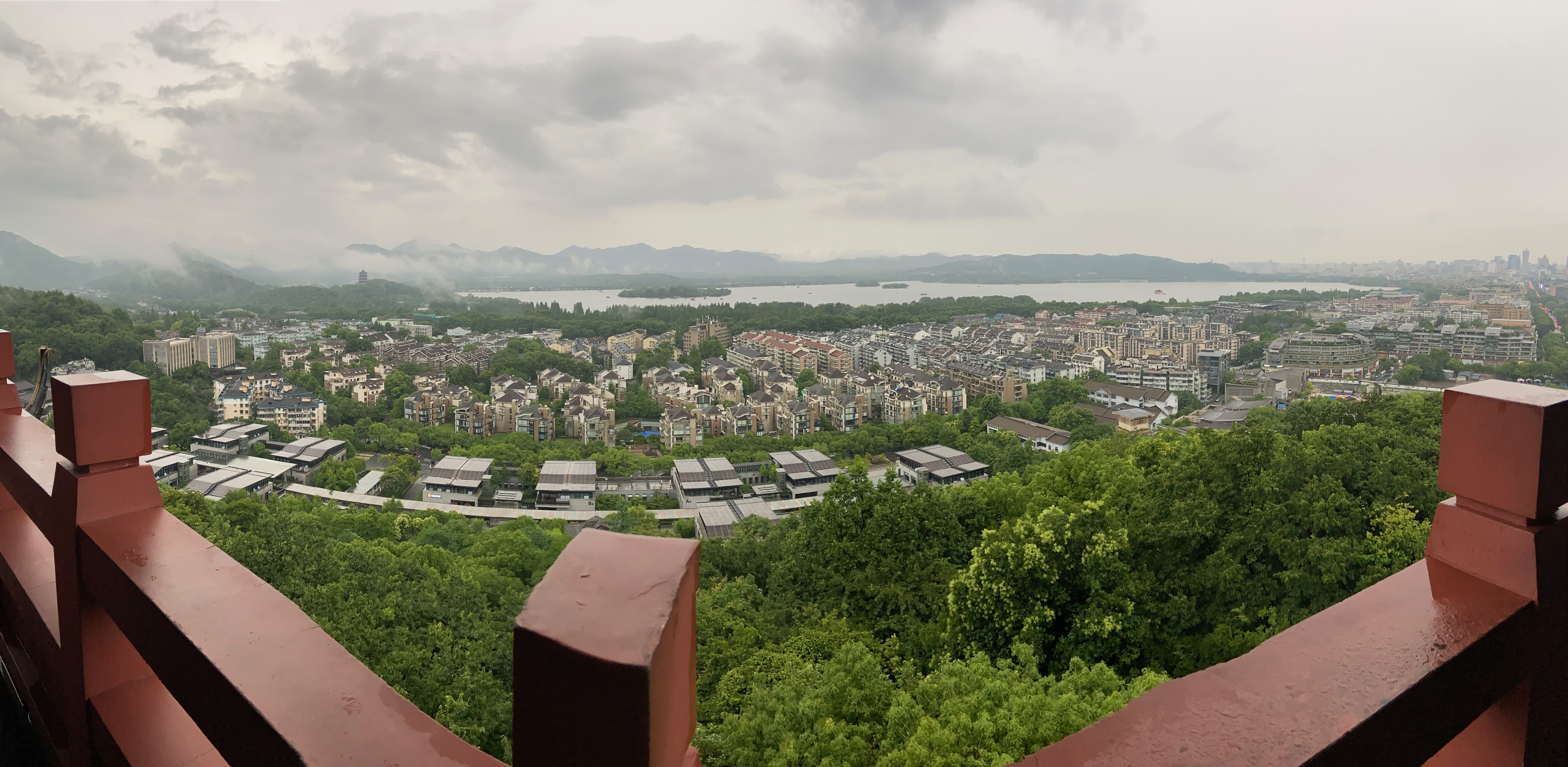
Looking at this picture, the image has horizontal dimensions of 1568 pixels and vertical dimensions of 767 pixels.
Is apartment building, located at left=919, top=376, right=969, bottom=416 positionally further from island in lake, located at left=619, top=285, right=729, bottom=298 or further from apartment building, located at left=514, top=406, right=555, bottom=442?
island in lake, located at left=619, top=285, right=729, bottom=298

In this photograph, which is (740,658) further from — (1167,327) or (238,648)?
(1167,327)

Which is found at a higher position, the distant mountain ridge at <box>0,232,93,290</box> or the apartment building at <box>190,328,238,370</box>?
the distant mountain ridge at <box>0,232,93,290</box>

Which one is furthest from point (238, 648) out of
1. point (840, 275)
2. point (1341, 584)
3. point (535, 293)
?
point (840, 275)

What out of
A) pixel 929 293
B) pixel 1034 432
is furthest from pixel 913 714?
pixel 929 293

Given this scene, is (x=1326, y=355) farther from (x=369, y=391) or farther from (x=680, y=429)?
(x=369, y=391)

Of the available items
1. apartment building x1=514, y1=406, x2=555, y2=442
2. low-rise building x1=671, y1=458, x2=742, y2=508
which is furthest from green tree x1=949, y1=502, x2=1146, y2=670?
apartment building x1=514, y1=406, x2=555, y2=442

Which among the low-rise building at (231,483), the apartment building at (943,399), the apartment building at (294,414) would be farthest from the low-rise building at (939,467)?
the apartment building at (294,414)
